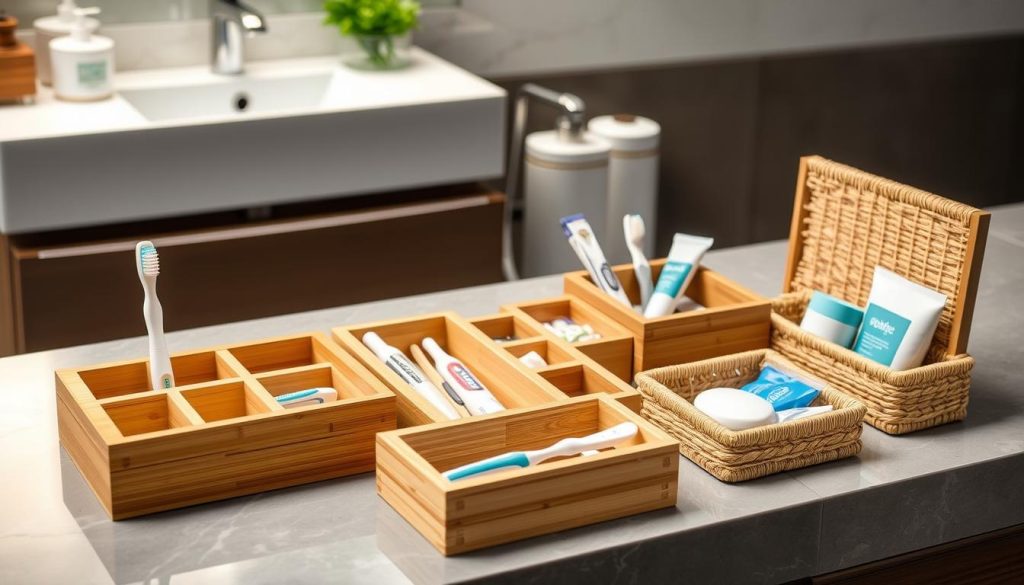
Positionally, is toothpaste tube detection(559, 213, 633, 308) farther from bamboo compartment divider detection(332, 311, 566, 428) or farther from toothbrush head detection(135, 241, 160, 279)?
toothbrush head detection(135, 241, 160, 279)

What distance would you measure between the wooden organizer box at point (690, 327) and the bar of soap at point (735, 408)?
0.51 ft

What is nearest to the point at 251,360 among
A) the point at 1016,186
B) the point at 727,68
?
the point at 727,68

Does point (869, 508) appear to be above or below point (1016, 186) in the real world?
above

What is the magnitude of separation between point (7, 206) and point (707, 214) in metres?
2.09

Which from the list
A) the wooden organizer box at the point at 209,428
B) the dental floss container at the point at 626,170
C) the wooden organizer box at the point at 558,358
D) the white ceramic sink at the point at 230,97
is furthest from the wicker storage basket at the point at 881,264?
the dental floss container at the point at 626,170

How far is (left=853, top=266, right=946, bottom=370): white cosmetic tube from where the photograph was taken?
146 cm

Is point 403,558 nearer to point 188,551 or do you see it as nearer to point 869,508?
point 188,551

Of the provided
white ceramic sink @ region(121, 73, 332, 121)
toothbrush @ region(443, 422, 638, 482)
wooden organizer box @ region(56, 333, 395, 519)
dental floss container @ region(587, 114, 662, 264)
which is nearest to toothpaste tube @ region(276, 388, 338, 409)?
wooden organizer box @ region(56, 333, 395, 519)

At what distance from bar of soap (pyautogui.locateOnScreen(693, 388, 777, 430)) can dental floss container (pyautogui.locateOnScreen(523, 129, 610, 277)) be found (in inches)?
70.7

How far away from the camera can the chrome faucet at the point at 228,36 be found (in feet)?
9.37

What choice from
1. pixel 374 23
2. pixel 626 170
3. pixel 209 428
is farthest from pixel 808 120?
pixel 209 428

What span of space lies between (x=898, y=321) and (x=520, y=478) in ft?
1.79

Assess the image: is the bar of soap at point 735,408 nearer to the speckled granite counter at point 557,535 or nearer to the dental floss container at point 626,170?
the speckled granite counter at point 557,535

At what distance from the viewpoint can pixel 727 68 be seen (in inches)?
147
